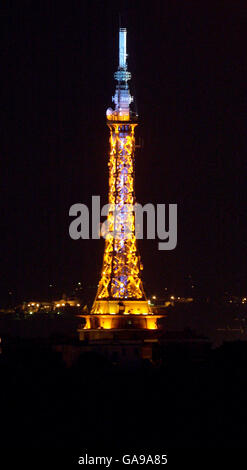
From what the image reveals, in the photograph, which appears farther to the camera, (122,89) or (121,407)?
(122,89)

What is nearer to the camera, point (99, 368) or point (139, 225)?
point (99, 368)

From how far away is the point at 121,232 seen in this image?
81.6m

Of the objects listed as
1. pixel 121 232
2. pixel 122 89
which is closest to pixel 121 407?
pixel 121 232

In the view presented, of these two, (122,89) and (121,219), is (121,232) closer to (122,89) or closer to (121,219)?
(121,219)

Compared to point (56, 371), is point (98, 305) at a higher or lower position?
higher

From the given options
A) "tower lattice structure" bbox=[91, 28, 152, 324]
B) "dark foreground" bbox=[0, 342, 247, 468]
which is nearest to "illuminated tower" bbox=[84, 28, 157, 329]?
"tower lattice structure" bbox=[91, 28, 152, 324]

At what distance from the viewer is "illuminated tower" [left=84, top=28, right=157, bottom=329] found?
266 feet

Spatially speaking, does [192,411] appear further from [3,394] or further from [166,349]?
[166,349]

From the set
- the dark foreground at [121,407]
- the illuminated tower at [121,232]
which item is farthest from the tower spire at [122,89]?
the dark foreground at [121,407]

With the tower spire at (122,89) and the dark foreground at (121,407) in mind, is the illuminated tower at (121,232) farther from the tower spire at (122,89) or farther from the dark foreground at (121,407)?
the dark foreground at (121,407)

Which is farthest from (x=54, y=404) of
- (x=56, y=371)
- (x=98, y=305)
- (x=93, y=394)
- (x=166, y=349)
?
Result: (x=98, y=305)

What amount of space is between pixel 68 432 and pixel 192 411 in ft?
16.3

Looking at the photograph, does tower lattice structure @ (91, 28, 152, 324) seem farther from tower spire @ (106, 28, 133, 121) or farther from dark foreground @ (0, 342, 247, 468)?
dark foreground @ (0, 342, 247, 468)
